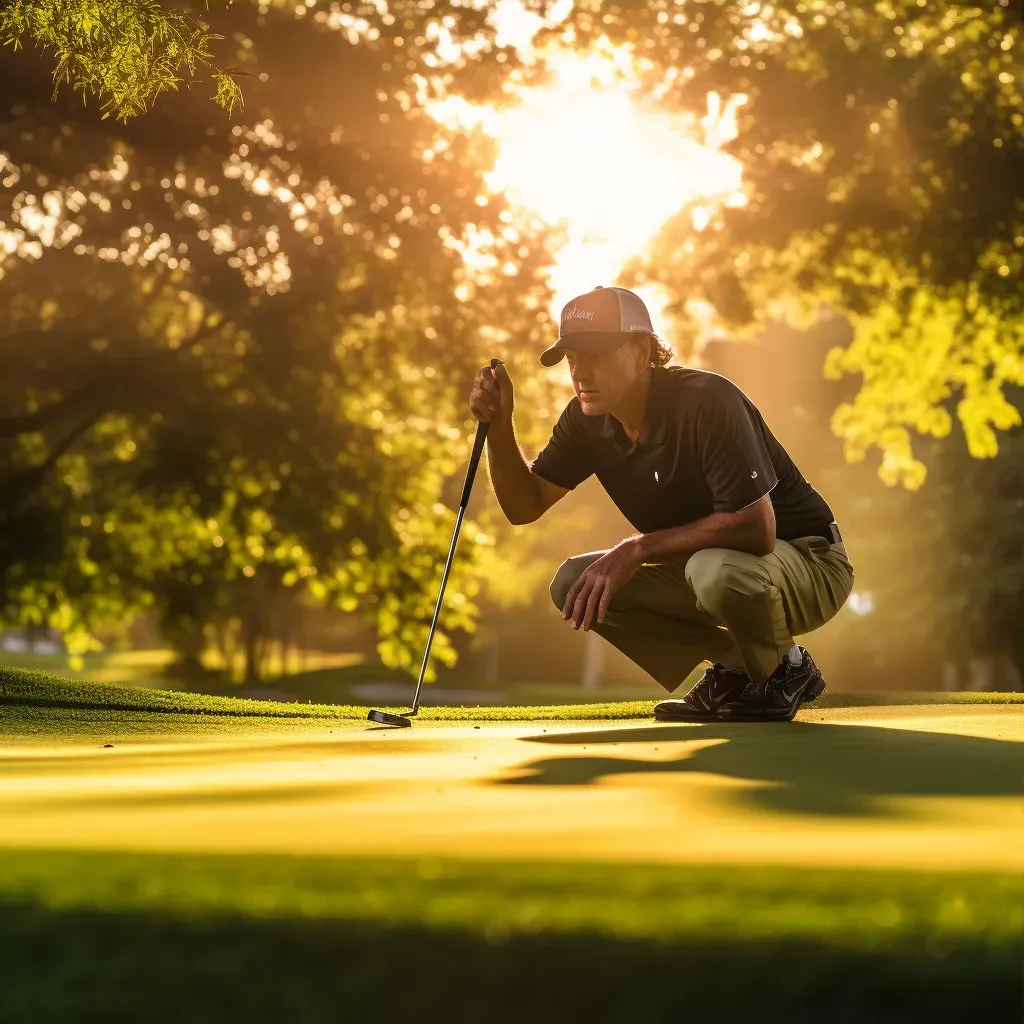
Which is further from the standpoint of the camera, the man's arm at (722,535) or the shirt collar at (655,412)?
the shirt collar at (655,412)

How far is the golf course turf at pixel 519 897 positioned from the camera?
174 centimetres

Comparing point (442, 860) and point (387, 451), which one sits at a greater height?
point (387, 451)

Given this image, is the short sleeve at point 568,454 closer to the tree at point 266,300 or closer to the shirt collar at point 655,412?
the shirt collar at point 655,412

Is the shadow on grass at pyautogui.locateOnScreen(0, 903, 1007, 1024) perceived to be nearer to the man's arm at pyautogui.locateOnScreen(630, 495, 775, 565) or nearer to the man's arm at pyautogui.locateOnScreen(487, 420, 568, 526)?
the man's arm at pyautogui.locateOnScreen(630, 495, 775, 565)

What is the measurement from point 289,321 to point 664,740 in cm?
1224

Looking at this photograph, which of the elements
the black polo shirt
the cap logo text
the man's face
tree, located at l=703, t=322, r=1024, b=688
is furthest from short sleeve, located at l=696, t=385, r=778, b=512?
tree, located at l=703, t=322, r=1024, b=688

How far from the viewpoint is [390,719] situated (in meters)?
7.68

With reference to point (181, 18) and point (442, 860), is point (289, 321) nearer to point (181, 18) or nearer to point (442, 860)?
point (181, 18)

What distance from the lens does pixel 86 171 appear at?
1709cm

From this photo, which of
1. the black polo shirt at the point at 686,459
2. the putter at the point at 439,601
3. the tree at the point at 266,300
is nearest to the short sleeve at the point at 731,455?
the black polo shirt at the point at 686,459

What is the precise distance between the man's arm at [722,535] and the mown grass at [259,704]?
2.50m

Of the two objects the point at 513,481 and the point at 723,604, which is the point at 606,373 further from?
the point at 723,604

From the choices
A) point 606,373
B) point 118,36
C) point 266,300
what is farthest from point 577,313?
point 266,300

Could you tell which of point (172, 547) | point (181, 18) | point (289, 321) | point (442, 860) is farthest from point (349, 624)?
point (442, 860)
